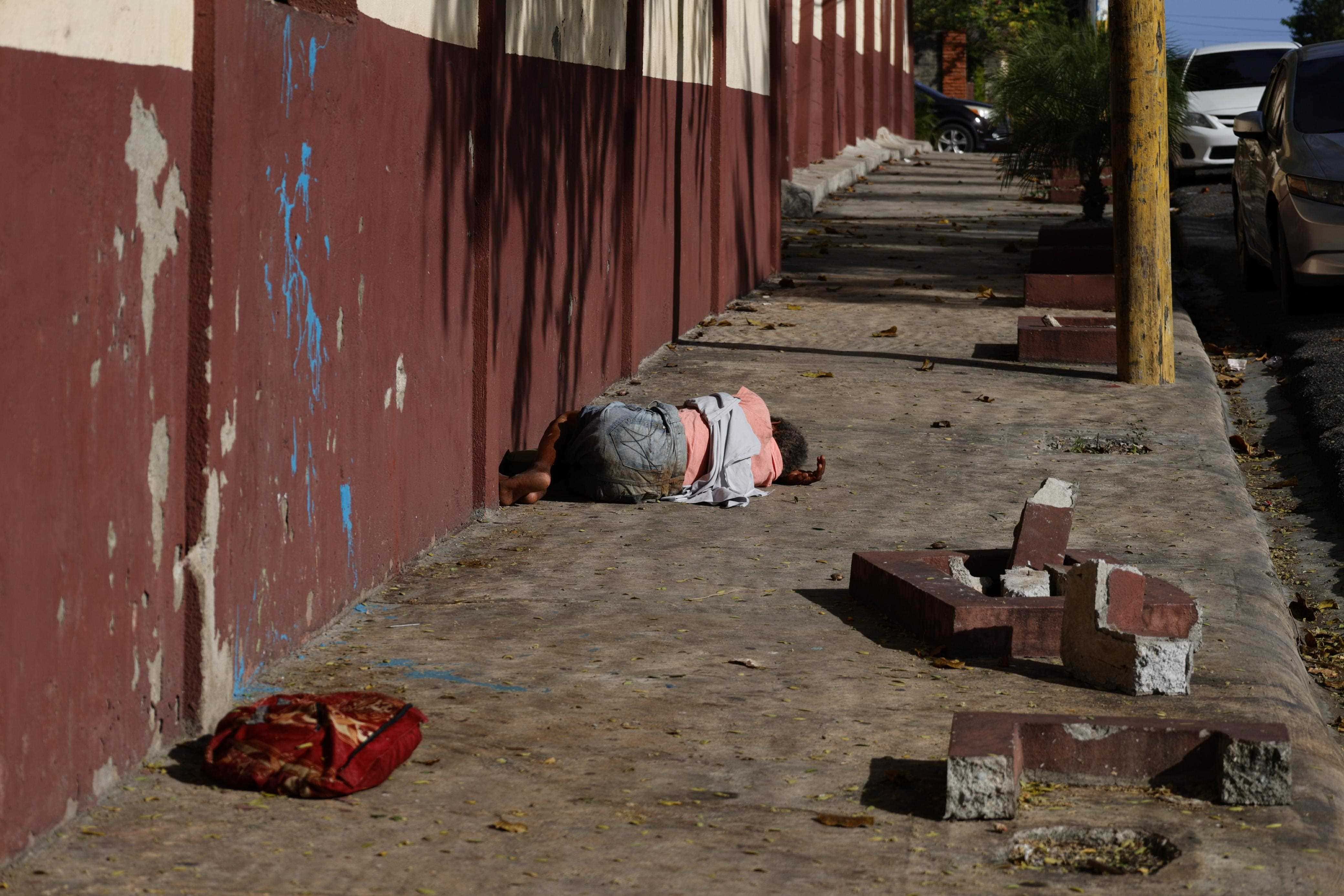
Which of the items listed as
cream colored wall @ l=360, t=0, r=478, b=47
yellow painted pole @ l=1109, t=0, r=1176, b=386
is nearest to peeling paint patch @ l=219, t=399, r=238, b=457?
cream colored wall @ l=360, t=0, r=478, b=47

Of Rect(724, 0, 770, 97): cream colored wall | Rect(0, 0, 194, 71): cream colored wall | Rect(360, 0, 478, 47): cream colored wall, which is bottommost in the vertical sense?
Rect(0, 0, 194, 71): cream colored wall

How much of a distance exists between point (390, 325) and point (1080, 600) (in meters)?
2.35

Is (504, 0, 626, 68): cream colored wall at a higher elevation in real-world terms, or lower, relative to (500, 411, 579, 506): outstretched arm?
higher

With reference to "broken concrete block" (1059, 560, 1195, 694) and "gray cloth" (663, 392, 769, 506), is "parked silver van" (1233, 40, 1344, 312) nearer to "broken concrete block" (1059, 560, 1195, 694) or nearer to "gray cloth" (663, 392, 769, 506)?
"gray cloth" (663, 392, 769, 506)

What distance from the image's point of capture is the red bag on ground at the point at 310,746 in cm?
362

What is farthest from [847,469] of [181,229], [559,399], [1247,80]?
[1247,80]

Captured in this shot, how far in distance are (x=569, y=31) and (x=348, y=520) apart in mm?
3435

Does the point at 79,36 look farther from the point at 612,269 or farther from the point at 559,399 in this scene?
the point at 612,269

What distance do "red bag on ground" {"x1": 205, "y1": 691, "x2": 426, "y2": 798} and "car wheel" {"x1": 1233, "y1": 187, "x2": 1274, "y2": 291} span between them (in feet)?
33.1

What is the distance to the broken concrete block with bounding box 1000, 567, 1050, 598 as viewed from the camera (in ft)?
16.7

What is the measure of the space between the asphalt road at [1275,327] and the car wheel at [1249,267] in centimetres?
7

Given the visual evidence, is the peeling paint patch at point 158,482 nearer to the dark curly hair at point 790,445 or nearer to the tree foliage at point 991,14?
the dark curly hair at point 790,445

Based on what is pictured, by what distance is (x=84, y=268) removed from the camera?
10.9 ft

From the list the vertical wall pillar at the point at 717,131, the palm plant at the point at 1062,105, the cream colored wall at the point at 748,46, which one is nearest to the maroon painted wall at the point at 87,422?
the vertical wall pillar at the point at 717,131
